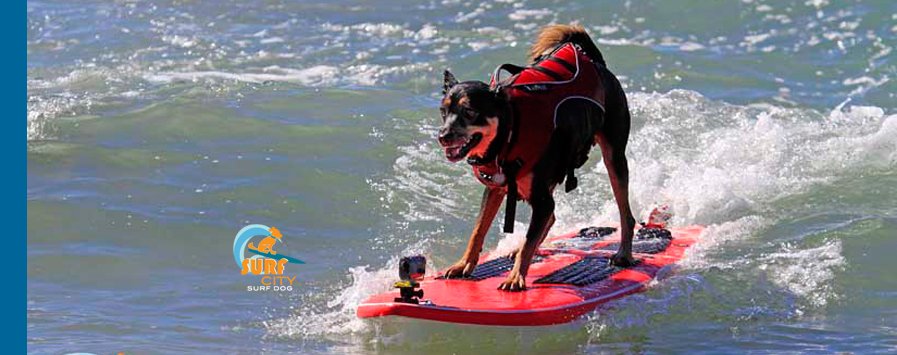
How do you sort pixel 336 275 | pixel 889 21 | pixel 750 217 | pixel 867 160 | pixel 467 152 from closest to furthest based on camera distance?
pixel 467 152, pixel 336 275, pixel 750 217, pixel 867 160, pixel 889 21

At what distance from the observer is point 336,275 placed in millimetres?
9000

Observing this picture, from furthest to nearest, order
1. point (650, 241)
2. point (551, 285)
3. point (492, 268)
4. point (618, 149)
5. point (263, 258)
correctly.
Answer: point (263, 258)
point (650, 241)
point (618, 149)
point (492, 268)
point (551, 285)

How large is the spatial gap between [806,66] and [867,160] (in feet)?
14.4

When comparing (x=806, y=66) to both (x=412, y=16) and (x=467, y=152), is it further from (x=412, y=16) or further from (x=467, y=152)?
(x=467, y=152)

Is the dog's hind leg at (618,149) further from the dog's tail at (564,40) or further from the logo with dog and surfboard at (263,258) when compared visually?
the logo with dog and surfboard at (263,258)

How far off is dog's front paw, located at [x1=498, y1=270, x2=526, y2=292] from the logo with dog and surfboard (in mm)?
1726

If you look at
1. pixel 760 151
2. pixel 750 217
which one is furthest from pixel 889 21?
pixel 750 217

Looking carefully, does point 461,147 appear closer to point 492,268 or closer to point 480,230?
point 480,230

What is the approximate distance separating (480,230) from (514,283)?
41 cm

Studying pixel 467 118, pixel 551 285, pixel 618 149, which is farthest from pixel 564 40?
pixel 467 118

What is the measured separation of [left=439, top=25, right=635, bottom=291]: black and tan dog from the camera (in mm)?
7016

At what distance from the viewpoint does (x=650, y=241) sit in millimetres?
9180

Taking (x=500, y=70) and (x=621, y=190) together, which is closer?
(x=500, y=70)

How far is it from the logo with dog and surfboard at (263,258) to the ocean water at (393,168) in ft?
0.33
